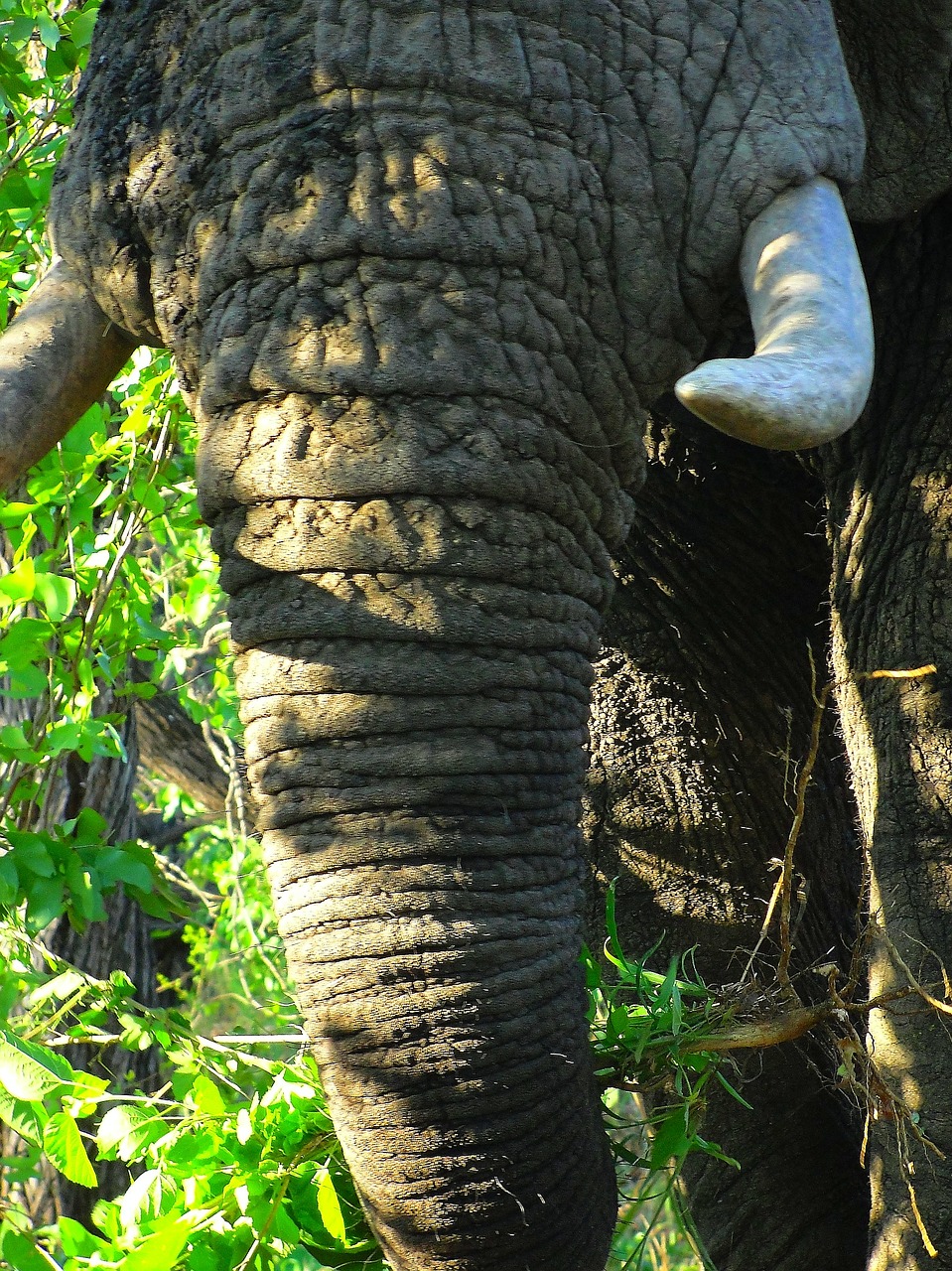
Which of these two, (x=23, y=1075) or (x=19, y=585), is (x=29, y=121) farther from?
(x=23, y=1075)

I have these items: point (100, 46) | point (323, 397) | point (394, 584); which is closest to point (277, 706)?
point (394, 584)

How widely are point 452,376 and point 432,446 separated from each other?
0.31 ft

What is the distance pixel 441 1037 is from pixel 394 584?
556 millimetres

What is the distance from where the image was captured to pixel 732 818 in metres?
3.80

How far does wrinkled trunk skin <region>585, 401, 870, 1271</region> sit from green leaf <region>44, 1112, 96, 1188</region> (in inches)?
70.4

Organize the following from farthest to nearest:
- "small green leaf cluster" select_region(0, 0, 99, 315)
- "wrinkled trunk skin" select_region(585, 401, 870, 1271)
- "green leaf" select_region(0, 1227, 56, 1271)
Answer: "wrinkled trunk skin" select_region(585, 401, 870, 1271) < "small green leaf cluster" select_region(0, 0, 99, 315) < "green leaf" select_region(0, 1227, 56, 1271)

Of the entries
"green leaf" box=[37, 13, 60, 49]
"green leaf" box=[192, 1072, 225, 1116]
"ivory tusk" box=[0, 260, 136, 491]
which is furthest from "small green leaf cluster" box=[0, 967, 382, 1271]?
"green leaf" box=[37, 13, 60, 49]

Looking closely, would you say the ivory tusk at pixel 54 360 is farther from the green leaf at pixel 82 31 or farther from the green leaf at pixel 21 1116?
the green leaf at pixel 82 31

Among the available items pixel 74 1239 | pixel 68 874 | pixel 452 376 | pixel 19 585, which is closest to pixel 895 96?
pixel 452 376

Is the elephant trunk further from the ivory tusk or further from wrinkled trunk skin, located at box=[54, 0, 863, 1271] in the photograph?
the ivory tusk

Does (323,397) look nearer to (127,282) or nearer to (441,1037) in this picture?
(127,282)

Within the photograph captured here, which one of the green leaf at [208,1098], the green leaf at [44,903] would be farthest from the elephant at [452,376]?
the green leaf at [44,903]

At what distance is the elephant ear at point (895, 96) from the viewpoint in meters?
2.53

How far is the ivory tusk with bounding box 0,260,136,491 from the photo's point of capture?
2.23m
